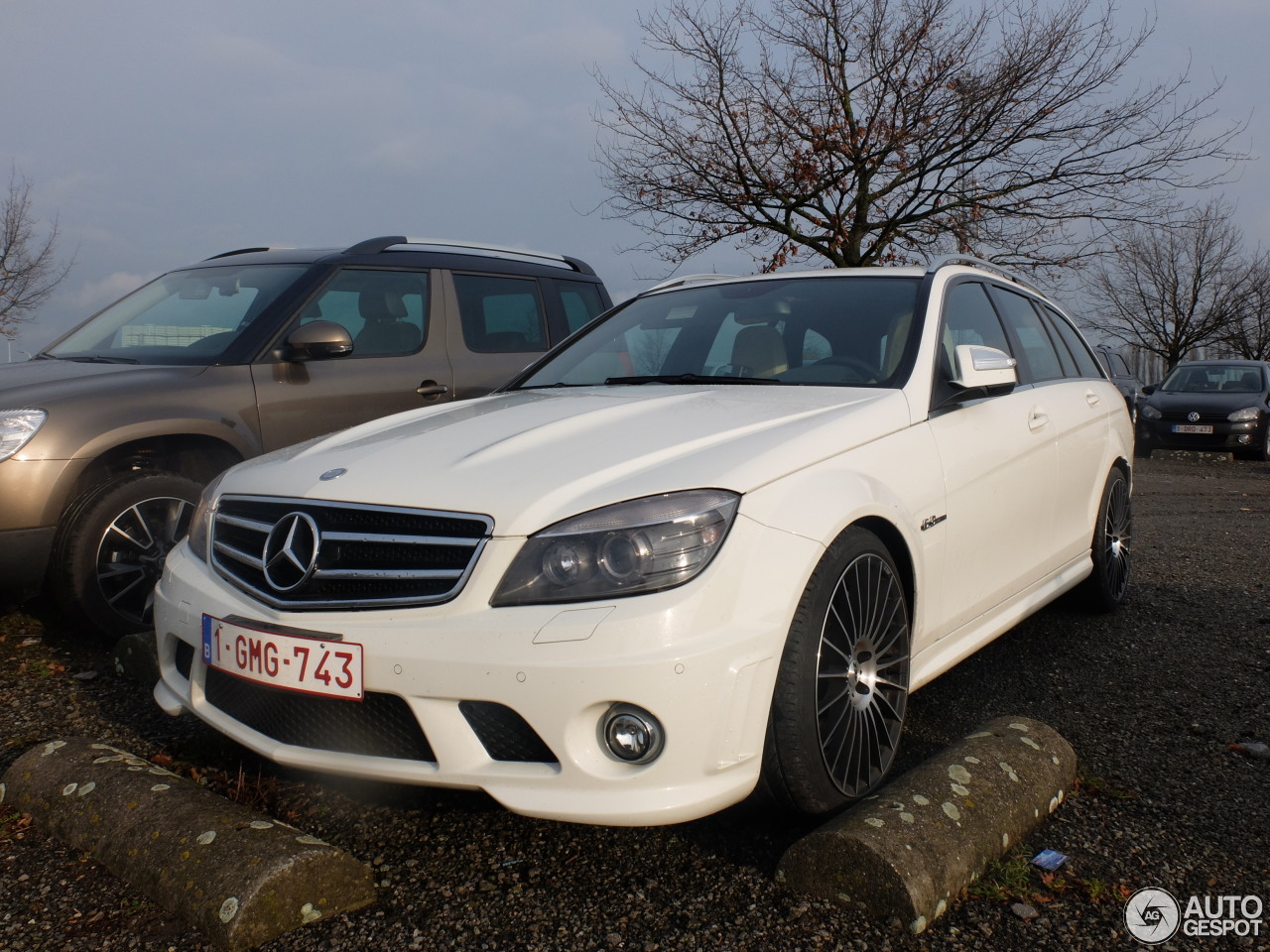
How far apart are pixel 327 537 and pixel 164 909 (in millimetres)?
885

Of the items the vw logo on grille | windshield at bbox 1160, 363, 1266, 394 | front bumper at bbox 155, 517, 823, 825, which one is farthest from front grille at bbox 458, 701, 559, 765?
windshield at bbox 1160, 363, 1266, 394

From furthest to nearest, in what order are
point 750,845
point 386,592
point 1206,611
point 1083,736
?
1. point 1206,611
2. point 1083,736
3. point 750,845
4. point 386,592

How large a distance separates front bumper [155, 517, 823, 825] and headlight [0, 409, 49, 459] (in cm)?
219

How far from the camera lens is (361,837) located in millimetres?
2781

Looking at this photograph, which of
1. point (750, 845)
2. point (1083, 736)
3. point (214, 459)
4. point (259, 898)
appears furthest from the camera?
point (214, 459)

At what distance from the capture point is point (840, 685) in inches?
105

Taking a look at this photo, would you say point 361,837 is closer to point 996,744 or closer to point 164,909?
point 164,909

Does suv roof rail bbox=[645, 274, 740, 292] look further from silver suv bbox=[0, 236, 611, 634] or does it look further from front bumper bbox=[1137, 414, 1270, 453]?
front bumper bbox=[1137, 414, 1270, 453]

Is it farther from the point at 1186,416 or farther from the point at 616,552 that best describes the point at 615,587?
the point at 1186,416

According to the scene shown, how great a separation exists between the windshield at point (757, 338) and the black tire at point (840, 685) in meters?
0.79

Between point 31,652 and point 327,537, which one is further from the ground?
point 327,537

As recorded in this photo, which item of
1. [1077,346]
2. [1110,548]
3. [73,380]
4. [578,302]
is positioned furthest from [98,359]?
[1110,548]

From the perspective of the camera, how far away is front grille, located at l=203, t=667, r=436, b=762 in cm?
238

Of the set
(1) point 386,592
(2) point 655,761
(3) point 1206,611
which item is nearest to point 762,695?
(2) point 655,761
